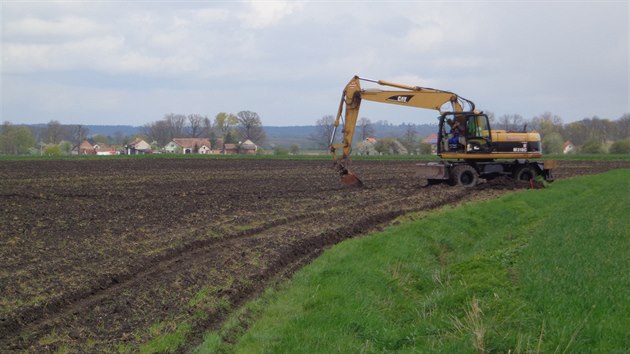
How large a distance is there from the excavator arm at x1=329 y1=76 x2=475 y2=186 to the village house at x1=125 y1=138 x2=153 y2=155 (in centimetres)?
10123

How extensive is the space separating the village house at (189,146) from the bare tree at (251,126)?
1059 centimetres

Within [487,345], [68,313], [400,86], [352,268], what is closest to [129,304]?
[68,313]

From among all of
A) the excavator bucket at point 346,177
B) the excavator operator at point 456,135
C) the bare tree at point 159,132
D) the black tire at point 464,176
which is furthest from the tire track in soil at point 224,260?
the bare tree at point 159,132

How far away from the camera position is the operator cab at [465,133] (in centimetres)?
2889

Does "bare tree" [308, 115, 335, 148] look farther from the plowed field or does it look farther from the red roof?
the plowed field

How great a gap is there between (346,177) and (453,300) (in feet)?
62.5

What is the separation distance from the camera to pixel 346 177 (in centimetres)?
2823

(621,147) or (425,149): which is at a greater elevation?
(621,147)

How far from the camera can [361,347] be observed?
8000mm

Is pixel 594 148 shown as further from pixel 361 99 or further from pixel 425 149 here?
pixel 361 99

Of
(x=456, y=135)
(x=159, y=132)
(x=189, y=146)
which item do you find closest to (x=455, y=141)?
(x=456, y=135)

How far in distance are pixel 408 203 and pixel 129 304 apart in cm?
1457

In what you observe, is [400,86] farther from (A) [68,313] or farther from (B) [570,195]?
(A) [68,313]

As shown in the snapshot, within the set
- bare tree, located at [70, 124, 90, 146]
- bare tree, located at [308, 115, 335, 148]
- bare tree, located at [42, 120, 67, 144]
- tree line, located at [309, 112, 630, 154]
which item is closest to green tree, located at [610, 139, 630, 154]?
tree line, located at [309, 112, 630, 154]
